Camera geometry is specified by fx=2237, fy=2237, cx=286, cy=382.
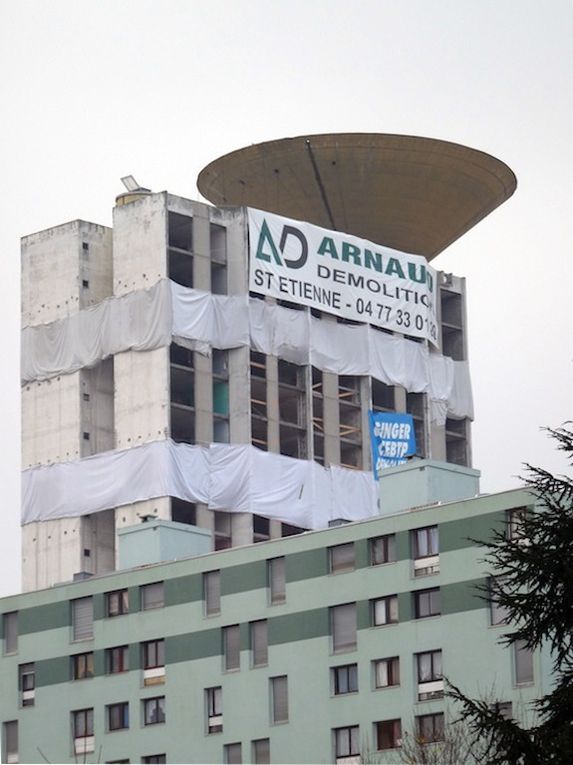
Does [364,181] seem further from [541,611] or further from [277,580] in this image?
[541,611]

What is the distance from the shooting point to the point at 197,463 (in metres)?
116

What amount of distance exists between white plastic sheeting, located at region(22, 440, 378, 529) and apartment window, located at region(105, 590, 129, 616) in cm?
3511

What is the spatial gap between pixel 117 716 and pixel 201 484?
39.2 m

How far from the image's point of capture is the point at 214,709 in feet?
→ 246

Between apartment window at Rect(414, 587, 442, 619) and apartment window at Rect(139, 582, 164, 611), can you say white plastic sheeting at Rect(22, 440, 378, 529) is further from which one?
apartment window at Rect(414, 587, 442, 619)

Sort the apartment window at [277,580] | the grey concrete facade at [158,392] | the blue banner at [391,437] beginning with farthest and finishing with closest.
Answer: the blue banner at [391,437], the grey concrete facade at [158,392], the apartment window at [277,580]

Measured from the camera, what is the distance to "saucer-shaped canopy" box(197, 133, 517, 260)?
126 metres

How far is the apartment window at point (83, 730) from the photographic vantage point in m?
77.8

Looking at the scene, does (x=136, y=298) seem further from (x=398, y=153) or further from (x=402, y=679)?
(x=402, y=679)

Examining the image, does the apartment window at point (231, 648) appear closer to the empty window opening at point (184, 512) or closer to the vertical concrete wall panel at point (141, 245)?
the empty window opening at point (184, 512)

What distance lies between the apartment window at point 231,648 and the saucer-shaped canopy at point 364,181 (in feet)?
178

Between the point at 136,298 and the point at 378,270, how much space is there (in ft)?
58.0

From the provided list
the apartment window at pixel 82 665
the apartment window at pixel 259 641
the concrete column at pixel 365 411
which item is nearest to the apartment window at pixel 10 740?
the apartment window at pixel 82 665

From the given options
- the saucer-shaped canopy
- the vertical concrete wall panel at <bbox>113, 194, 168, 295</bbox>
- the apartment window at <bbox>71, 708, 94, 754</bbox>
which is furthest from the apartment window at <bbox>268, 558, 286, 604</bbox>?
the saucer-shaped canopy
